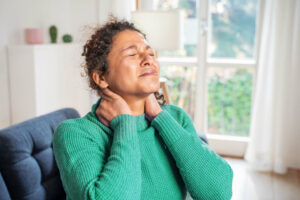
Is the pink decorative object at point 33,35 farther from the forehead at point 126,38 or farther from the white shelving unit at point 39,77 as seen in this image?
the forehead at point 126,38

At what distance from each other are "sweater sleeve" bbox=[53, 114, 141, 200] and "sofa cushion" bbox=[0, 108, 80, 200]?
405mm

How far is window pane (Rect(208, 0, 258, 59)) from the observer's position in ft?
10.8

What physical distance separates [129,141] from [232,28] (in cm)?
262

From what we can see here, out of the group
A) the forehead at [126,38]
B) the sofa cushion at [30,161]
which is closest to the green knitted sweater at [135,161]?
the forehead at [126,38]

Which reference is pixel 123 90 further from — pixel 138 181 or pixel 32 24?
pixel 32 24

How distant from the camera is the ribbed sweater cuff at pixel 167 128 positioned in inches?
A: 45.0

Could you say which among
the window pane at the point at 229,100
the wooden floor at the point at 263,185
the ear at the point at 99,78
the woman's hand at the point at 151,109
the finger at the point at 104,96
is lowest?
the wooden floor at the point at 263,185

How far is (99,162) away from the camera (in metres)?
1.03

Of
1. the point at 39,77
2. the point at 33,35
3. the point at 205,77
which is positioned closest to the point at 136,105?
the point at 39,77

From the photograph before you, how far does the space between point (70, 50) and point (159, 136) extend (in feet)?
7.80

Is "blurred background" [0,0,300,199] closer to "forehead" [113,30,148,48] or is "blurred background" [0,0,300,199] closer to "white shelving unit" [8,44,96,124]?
"white shelving unit" [8,44,96,124]

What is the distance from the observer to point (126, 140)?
40.9 inches

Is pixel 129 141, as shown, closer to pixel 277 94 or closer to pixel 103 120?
pixel 103 120

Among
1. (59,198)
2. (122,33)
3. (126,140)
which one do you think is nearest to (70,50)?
(59,198)
